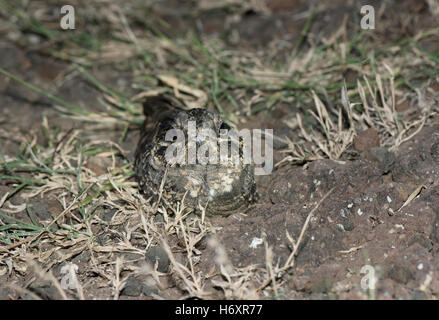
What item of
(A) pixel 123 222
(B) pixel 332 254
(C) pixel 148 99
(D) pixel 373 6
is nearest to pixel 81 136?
(C) pixel 148 99

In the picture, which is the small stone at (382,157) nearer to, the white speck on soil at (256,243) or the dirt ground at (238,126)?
the dirt ground at (238,126)

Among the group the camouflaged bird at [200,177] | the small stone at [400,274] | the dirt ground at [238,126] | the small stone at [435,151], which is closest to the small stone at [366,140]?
the dirt ground at [238,126]

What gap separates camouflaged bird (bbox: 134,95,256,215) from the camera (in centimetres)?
262

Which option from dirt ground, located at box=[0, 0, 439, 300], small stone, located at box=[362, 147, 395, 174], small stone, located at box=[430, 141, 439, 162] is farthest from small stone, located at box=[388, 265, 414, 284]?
small stone, located at box=[430, 141, 439, 162]

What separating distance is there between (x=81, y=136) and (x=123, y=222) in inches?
40.3

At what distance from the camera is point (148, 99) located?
3.47m

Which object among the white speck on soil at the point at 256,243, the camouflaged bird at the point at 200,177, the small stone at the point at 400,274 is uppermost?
the camouflaged bird at the point at 200,177

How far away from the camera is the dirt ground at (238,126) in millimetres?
→ 2383

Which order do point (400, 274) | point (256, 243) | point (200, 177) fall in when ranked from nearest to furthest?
1. point (400, 274)
2. point (256, 243)
3. point (200, 177)

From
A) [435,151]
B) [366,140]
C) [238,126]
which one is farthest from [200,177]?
Result: [435,151]

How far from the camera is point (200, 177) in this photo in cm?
262

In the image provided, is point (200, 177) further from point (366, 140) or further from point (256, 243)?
point (366, 140)

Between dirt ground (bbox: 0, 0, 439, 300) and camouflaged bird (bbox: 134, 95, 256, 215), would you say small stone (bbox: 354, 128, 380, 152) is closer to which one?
dirt ground (bbox: 0, 0, 439, 300)

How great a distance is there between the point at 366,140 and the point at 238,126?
82cm
